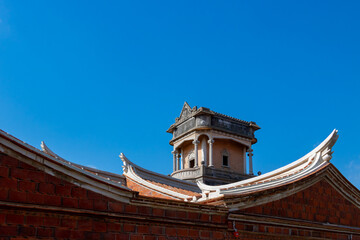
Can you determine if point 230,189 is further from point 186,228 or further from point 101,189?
point 101,189

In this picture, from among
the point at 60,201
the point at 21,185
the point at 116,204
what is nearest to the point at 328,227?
the point at 116,204

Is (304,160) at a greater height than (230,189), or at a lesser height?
greater

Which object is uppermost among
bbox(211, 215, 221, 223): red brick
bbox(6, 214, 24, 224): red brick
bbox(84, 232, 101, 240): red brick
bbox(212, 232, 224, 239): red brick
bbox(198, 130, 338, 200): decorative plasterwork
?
bbox(198, 130, 338, 200): decorative plasterwork

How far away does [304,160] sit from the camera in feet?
50.9

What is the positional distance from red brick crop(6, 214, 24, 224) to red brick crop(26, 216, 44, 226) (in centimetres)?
12

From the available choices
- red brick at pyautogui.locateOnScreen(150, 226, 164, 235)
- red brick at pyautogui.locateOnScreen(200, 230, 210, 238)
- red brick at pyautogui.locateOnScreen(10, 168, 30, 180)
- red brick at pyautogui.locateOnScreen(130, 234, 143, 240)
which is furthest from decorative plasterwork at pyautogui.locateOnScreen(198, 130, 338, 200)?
red brick at pyautogui.locateOnScreen(10, 168, 30, 180)

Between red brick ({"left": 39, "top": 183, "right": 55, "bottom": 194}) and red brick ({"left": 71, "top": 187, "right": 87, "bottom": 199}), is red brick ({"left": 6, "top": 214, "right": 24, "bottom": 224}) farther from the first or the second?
red brick ({"left": 71, "top": 187, "right": 87, "bottom": 199})

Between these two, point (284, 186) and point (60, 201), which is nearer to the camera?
point (60, 201)

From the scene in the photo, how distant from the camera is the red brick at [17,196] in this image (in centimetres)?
807

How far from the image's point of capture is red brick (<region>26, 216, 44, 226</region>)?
8.26 metres

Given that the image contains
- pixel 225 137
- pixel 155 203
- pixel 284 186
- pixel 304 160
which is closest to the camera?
pixel 155 203

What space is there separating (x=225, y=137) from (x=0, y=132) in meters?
21.1

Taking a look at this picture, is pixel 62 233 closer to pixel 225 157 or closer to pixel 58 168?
pixel 58 168

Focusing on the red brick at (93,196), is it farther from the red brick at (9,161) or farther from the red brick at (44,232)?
the red brick at (9,161)
